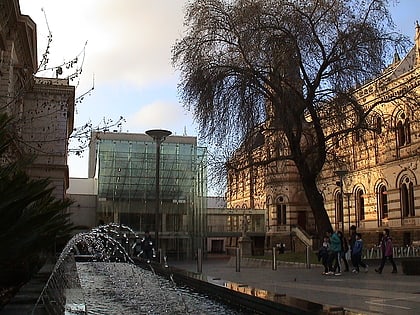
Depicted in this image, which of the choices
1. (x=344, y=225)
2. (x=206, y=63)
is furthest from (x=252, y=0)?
(x=344, y=225)

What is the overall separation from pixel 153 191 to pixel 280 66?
30062mm

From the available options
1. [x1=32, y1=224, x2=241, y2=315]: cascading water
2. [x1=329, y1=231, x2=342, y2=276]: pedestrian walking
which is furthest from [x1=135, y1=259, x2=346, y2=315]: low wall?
[x1=329, y1=231, x2=342, y2=276]: pedestrian walking

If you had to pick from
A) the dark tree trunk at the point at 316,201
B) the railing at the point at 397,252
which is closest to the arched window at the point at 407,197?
the railing at the point at 397,252

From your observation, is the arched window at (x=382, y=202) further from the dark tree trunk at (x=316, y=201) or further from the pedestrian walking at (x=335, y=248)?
the pedestrian walking at (x=335, y=248)

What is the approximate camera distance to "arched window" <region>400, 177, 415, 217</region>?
120 ft

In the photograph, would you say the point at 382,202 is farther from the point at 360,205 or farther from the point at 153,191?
the point at 153,191

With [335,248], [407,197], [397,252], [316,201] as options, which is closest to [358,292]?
[335,248]

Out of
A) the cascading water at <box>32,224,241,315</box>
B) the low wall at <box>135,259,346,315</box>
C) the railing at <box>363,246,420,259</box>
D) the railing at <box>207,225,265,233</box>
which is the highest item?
the railing at <box>207,225,265,233</box>

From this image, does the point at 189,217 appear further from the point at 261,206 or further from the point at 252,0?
the point at 252,0

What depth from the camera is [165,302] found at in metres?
12.0

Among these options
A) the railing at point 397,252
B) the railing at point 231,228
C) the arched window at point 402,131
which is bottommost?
the railing at point 397,252

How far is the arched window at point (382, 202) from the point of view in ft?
130

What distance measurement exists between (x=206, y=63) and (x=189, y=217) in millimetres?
26241

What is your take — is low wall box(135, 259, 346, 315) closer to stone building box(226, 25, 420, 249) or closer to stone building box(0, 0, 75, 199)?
stone building box(0, 0, 75, 199)
